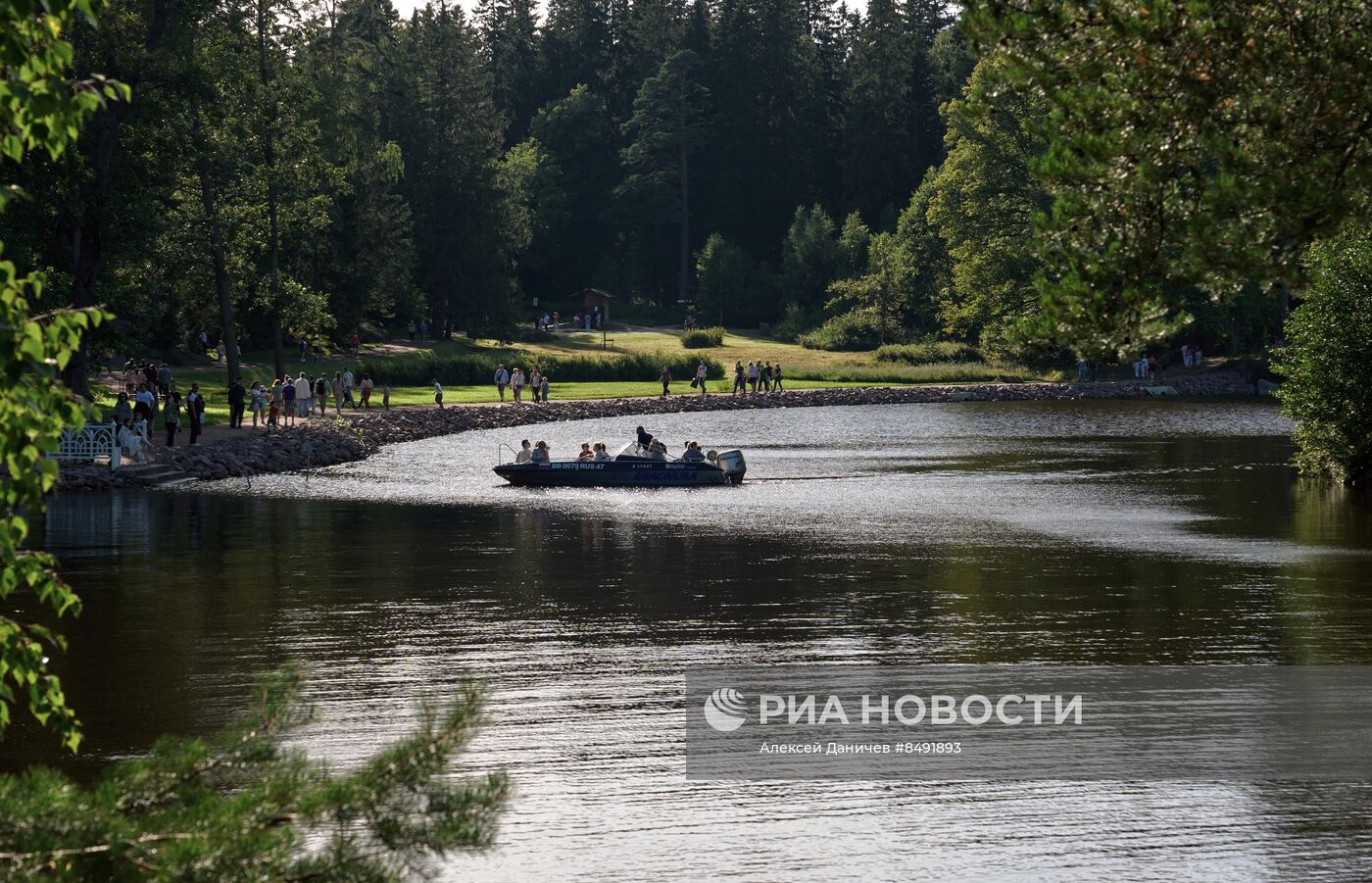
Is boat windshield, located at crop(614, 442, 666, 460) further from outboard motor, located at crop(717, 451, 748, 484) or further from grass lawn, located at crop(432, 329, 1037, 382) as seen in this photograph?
grass lawn, located at crop(432, 329, 1037, 382)

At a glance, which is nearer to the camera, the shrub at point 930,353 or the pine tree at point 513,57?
the shrub at point 930,353

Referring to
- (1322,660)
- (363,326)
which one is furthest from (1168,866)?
(363,326)

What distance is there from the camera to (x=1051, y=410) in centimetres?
6744

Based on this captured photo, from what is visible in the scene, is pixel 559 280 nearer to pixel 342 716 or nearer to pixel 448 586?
pixel 448 586

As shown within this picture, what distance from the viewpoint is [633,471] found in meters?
39.4

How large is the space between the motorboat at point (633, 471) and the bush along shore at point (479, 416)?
863 cm

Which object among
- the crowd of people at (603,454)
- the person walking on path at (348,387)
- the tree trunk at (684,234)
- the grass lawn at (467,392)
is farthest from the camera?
the tree trunk at (684,234)

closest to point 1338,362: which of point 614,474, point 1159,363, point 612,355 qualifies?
point 614,474

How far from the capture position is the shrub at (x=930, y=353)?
8788cm

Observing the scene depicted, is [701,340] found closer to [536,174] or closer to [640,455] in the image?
[536,174]

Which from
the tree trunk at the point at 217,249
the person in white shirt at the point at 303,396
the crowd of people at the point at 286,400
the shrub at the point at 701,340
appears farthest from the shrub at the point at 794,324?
the tree trunk at the point at 217,249

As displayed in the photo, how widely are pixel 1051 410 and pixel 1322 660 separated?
50.3m

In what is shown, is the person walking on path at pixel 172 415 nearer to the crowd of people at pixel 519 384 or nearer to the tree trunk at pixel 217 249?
the tree trunk at pixel 217 249

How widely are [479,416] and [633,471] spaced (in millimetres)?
21126
